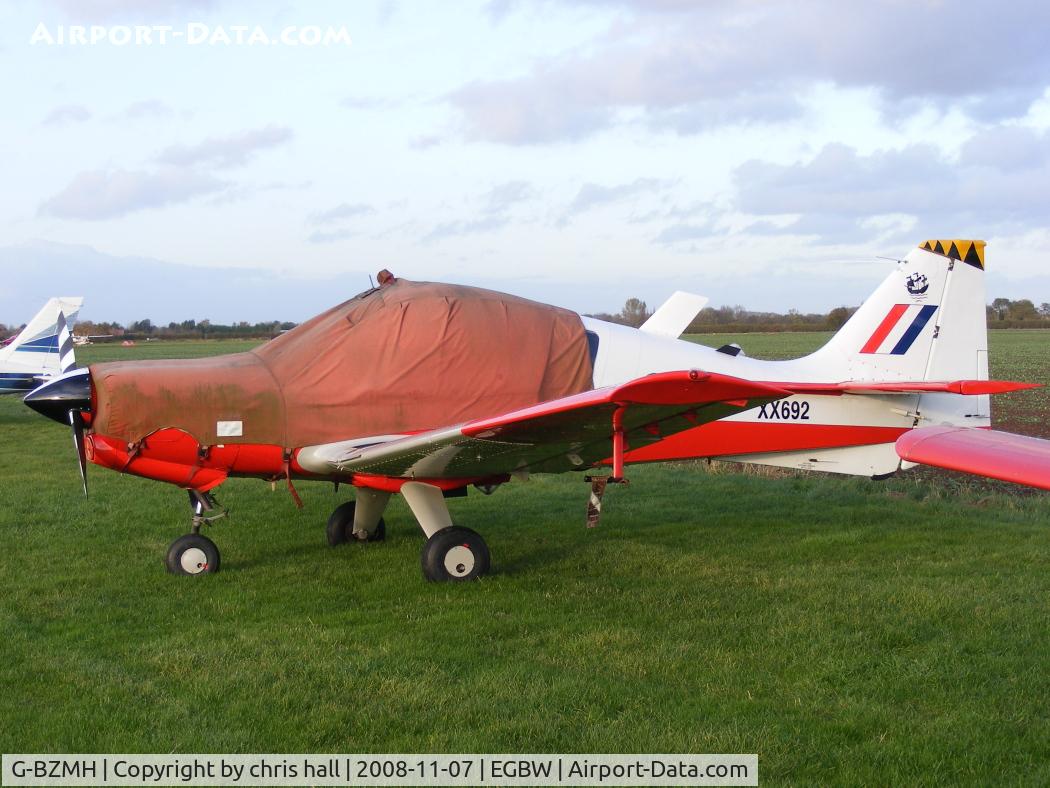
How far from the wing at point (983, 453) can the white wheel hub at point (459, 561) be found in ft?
9.48

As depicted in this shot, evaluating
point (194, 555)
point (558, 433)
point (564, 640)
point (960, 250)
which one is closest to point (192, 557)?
point (194, 555)

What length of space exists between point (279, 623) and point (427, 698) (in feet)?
5.25

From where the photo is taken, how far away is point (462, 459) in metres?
6.45

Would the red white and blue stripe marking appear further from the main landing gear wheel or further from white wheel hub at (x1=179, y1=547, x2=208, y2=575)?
white wheel hub at (x1=179, y1=547, x2=208, y2=575)

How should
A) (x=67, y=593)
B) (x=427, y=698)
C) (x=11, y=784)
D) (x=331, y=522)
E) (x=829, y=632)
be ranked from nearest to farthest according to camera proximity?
(x=11, y=784), (x=427, y=698), (x=829, y=632), (x=67, y=593), (x=331, y=522)

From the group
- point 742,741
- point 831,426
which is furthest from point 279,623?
point 831,426

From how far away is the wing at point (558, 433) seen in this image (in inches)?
197

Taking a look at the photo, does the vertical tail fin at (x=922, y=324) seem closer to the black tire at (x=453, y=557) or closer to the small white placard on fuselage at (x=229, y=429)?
the black tire at (x=453, y=557)

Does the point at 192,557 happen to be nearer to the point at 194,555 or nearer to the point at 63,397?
the point at 194,555

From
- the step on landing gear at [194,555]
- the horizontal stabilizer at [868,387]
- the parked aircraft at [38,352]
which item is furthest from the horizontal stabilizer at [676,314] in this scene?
the parked aircraft at [38,352]

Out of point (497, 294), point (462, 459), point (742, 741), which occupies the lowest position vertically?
point (742, 741)

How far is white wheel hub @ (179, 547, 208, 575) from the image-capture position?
6.83m

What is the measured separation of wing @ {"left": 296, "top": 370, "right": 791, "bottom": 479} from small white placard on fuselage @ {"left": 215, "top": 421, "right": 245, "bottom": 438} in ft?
1.44

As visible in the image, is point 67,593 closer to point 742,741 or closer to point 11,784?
point 11,784
